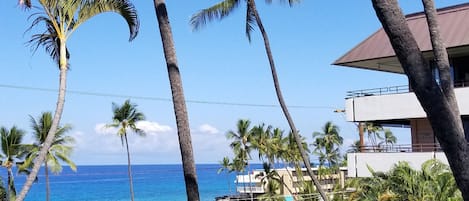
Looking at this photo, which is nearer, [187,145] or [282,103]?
[187,145]

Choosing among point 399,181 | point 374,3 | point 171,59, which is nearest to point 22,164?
point 399,181

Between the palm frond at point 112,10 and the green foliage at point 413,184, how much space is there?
10.6 meters

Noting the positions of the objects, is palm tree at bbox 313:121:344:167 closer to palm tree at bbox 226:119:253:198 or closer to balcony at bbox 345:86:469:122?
palm tree at bbox 226:119:253:198

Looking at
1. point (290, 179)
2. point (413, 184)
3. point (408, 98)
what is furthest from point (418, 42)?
point (290, 179)

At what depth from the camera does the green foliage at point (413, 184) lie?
18250 millimetres

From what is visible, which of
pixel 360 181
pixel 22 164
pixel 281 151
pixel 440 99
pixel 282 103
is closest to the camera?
pixel 440 99

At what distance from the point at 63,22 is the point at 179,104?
3.58 m

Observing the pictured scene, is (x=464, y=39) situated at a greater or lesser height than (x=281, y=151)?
greater

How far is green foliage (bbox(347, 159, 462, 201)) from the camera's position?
1825 cm

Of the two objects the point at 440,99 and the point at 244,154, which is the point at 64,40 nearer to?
the point at 440,99

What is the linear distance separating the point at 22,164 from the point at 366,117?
52.5 feet

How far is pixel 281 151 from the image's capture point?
1538 inches

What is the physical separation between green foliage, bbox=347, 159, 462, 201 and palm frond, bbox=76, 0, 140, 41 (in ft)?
34.8

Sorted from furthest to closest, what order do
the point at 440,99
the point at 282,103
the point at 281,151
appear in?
the point at 281,151 < the point at 282,103 < the point at 440,99
